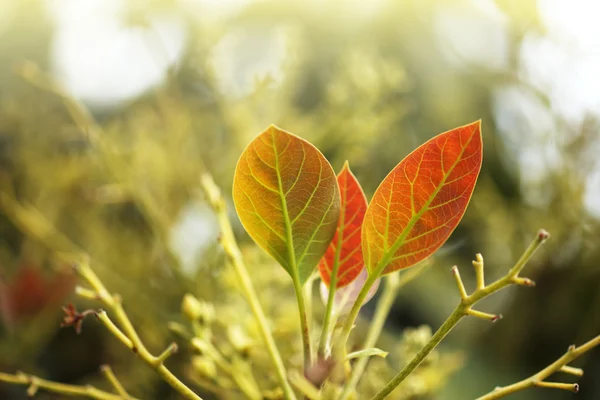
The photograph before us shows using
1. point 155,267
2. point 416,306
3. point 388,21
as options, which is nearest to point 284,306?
point 155,267

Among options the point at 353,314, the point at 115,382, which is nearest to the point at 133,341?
the point at 115,382

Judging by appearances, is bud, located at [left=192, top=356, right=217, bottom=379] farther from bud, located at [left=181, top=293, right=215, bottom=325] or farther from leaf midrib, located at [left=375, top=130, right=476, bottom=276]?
leaf midrib, located at [left=375, top=130, right=476, bottom=276]

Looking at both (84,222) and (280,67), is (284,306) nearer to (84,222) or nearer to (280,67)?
(280,67)

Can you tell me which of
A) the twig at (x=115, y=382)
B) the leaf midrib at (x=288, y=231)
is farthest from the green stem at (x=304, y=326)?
the twig at (x=115, y=382)

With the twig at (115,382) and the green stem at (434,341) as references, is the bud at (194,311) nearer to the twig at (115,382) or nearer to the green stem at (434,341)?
the twig at (115,382)

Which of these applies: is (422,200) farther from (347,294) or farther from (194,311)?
(194,311)

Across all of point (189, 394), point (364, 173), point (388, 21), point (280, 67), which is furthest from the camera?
point (388, 21)
